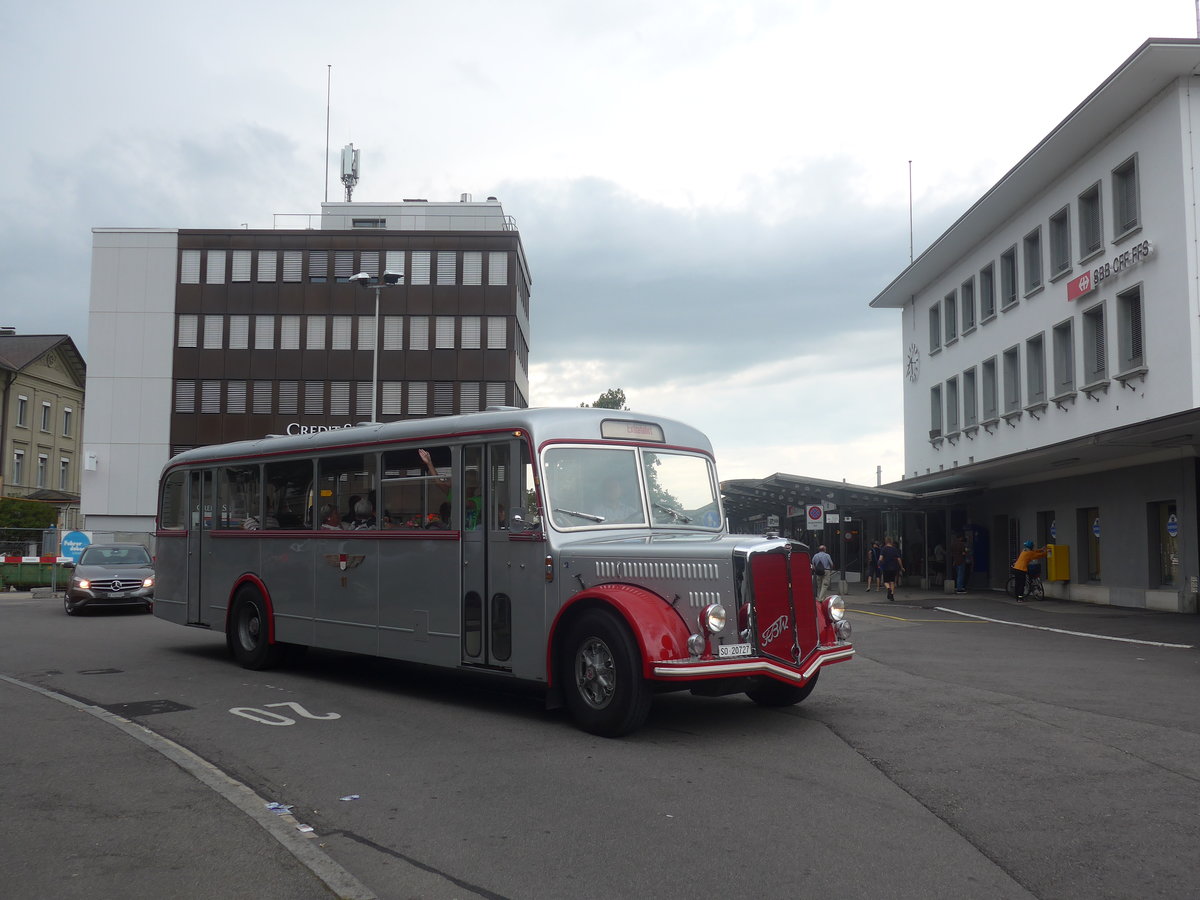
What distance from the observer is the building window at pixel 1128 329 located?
25.5 m

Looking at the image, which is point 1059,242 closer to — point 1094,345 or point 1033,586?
point 1094,345

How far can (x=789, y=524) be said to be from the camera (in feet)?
135

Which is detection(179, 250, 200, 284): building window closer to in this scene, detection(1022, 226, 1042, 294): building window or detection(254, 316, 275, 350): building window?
detection(254, 316, 275, 350): building window

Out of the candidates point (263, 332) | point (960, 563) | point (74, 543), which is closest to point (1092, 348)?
point (960, 563)

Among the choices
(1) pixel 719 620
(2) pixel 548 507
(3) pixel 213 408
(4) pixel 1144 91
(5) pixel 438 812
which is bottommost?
(5) pixel 438 812

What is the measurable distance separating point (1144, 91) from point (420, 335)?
118ft

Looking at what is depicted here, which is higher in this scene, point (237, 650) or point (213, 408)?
point (213, 408)

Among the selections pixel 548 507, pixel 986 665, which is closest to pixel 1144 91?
pixel 986 665

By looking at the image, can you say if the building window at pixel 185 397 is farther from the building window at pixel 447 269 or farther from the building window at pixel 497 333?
the building window at pixel 497 333

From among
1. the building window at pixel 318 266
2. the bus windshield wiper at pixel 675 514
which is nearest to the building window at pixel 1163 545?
the bus windshield wiper at pixel 675 514

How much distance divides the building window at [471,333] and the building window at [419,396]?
275cm

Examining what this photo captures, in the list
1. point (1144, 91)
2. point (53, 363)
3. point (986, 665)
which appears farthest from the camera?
point (53, 363)

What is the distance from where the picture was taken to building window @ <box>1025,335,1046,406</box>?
31402 millimetres

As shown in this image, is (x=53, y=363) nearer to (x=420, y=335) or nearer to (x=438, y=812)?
(x=420, y=335)
